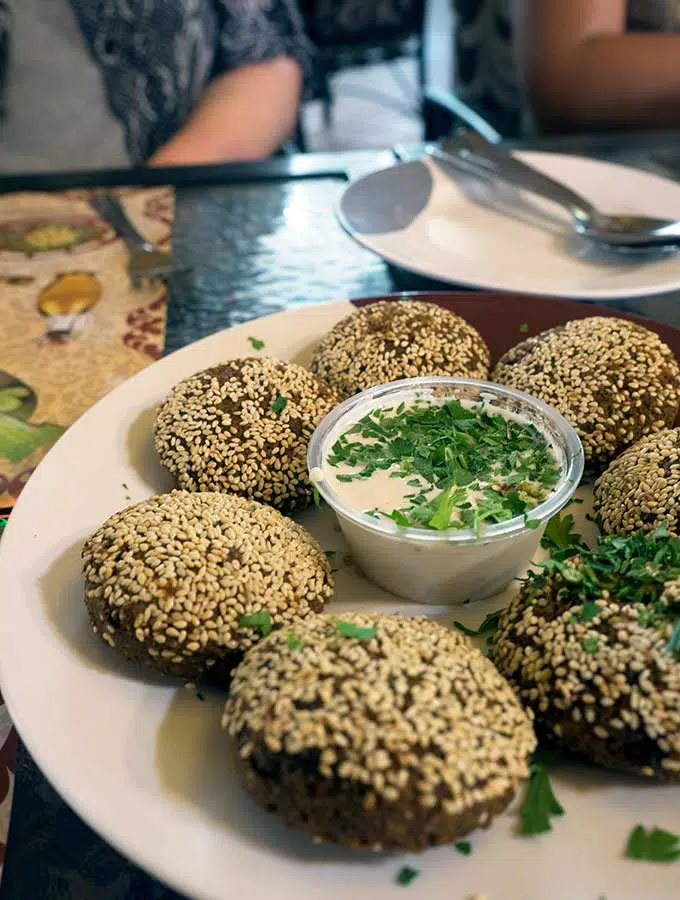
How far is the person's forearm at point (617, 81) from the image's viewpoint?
3.13 meters

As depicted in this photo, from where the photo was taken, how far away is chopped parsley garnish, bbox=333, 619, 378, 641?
3.51 feet

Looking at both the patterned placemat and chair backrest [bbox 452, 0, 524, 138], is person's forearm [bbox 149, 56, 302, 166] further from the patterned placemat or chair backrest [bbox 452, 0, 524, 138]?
chair backrest [bbox 452, 0, 524, 138]

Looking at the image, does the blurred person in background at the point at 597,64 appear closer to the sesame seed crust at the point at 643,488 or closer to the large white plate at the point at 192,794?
the sesame seed crust at the point at 643,488

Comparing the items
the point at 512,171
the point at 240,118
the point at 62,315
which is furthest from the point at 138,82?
the point at 512,171

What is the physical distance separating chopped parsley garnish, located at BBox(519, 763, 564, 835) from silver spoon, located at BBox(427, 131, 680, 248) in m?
1.44

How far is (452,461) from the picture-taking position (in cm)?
140

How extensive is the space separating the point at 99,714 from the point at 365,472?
0.55 metres

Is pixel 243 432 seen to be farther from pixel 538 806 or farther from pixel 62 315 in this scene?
pixel 62 315

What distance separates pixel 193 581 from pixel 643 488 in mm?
701

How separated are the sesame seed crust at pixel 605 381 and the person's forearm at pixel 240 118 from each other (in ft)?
6.00

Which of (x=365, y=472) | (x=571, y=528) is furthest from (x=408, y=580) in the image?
(x=571, y=528)

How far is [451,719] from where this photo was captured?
983 mm

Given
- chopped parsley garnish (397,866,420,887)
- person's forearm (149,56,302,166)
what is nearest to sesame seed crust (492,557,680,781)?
chopped parsley garnish (397,866,420,887)

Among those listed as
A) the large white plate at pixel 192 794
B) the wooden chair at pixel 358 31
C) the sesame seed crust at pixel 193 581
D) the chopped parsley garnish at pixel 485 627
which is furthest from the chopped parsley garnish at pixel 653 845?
the wooden chair at pixel 358 31
